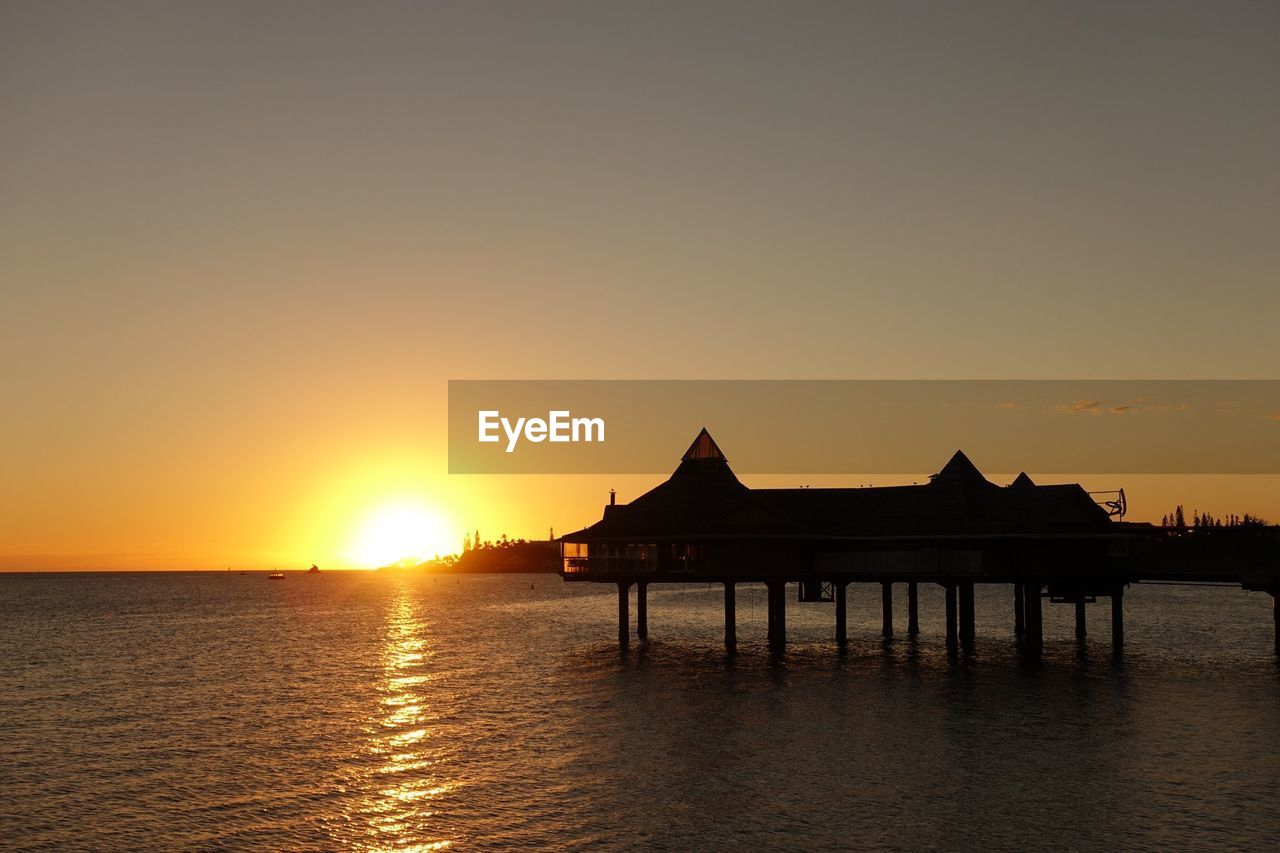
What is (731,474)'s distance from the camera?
65125 mm

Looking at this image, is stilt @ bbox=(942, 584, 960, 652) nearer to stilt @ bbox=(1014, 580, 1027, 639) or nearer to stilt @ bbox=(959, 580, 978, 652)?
stilt @ bbox=(959, 580, 978, 652)

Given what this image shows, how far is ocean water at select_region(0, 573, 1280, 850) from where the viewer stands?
26562 mm

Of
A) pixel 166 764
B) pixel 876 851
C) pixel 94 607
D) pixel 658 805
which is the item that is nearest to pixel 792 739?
pixel 658 805

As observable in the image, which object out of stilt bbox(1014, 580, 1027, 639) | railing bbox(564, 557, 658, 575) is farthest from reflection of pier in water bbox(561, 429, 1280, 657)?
stilt bbox(1014, 580, 1027, 639)

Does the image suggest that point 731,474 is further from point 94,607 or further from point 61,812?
point 94,607

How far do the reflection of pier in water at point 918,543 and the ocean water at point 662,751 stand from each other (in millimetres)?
4459

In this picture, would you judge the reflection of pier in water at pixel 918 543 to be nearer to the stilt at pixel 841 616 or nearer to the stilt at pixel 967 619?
the stilt at pixel 967 619

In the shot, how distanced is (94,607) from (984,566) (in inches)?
6165

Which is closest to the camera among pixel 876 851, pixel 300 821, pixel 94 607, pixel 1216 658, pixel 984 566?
pixel 876 851

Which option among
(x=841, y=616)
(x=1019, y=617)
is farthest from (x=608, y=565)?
(x=1019, y=617)

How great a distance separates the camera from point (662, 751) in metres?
35.2

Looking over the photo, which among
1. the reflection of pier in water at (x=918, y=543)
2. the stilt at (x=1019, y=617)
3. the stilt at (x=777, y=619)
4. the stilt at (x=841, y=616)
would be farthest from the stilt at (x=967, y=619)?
the stilt at (x=777, y=619)

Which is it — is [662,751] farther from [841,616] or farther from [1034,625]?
[841,616]

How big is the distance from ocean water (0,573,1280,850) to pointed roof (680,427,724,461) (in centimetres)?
1147
